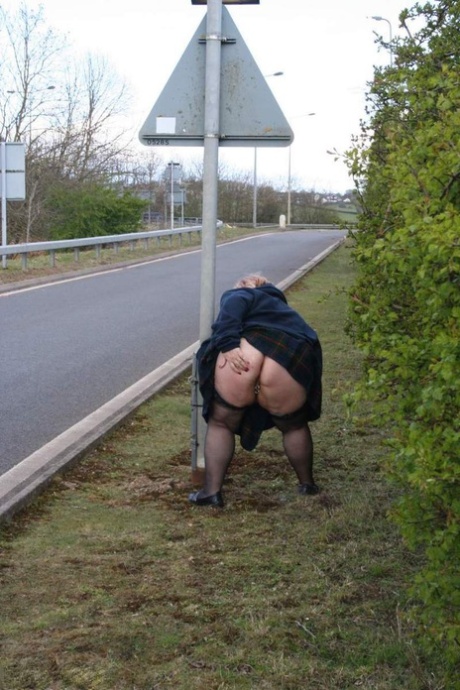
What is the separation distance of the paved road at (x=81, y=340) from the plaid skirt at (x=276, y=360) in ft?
5.66

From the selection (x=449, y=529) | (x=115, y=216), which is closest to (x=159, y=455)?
(x=449, y=529)

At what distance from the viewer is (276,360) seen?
5281 mm

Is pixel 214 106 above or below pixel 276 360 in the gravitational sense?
above

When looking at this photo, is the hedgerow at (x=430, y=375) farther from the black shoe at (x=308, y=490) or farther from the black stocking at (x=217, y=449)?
the black shoe at (x=308, y=490)

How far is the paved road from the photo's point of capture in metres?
8.30

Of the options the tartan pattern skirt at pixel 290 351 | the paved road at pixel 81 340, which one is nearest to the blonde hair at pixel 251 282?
the tartan pattern skirt at pixel 290 351

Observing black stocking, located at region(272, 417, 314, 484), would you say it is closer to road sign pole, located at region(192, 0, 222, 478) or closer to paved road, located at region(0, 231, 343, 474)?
road sign pole, located at region(192, 0, 222, 478)

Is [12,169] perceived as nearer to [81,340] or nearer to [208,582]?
[81,340]

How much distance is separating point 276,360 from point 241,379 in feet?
0.67

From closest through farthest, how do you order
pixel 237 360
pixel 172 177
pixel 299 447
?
pixel 237 360
pixel 299 447
pixel 172 177

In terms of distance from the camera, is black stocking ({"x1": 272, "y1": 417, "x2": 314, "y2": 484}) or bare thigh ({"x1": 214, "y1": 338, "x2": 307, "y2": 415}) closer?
bare thigh ({"x1": 214, "y1": 338, "x2": 307, "y2": 415})

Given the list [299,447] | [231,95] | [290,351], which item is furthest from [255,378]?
[231,95]

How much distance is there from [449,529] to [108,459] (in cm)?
412

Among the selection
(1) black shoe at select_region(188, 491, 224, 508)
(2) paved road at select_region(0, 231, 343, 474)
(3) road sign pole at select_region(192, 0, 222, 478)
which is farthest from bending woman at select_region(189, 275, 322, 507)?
(2) paved road at select_region(0, 231, 343, 474)
